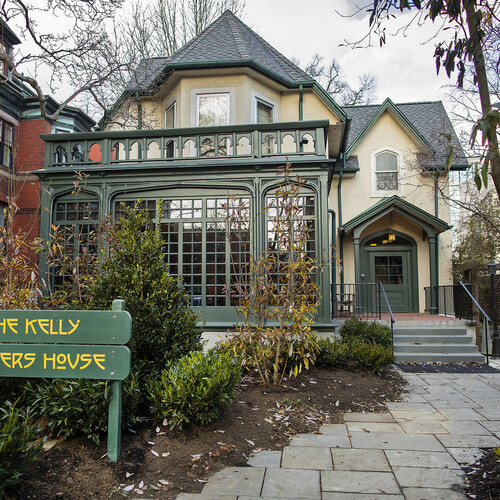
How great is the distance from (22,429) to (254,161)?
6.74 m

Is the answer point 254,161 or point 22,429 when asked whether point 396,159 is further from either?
point 22,429

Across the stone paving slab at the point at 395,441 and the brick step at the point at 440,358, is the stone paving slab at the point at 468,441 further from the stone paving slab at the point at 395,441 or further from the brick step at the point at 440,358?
the brick step at the point at 440,358

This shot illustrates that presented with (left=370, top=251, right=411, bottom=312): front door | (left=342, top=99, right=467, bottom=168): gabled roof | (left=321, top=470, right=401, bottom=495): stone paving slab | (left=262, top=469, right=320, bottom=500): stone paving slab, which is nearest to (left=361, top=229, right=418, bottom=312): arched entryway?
(left=370, top=251, right=411, bottom=312): front door

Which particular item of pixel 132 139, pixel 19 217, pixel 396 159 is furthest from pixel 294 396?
pixel 19 217

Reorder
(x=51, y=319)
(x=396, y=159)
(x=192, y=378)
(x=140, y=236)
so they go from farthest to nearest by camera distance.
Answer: (x=396, y=159)
(x=140, y=236)
(x=192, y=378)
(x=51, y=319)

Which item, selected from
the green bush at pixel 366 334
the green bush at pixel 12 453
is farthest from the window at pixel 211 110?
the green bush at pixel 12 453

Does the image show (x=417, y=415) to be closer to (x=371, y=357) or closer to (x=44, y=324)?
(x=371, y=357)

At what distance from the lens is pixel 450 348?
375 inches

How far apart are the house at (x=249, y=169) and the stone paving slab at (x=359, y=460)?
3331 millimetres

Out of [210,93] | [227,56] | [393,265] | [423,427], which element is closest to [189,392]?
[423,427]

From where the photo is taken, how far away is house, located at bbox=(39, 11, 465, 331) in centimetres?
898

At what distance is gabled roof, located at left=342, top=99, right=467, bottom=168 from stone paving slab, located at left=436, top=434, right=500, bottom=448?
10141 millimetres

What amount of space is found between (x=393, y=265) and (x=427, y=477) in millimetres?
11407

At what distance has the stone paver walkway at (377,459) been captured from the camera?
326cm
